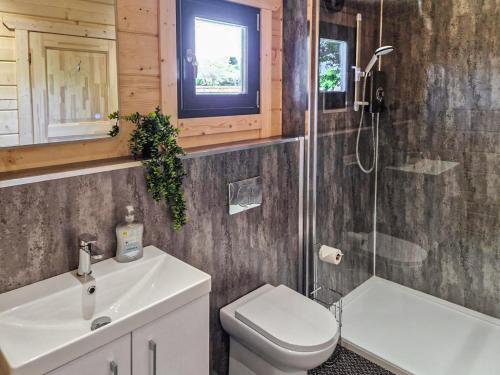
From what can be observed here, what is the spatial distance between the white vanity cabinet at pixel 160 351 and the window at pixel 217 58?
3.12 feet

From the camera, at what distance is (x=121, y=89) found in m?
1.73

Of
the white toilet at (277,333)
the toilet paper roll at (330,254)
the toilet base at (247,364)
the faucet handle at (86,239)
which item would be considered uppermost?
the faucet handle at (86,239)

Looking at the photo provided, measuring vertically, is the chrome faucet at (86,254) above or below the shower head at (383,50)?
below

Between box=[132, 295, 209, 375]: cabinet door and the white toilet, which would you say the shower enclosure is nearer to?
the white toilet

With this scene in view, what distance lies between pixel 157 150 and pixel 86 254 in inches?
19.3

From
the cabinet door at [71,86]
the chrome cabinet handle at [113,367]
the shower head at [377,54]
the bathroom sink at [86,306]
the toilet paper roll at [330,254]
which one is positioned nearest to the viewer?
the bathroom sink at [86,306]

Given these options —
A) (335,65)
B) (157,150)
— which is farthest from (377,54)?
(157,150)

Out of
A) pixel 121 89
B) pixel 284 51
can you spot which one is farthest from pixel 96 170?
pixel 284 51

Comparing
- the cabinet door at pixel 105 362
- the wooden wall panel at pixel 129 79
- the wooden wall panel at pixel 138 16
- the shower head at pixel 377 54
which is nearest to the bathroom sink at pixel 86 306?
the cabinet door at pixel 105 362

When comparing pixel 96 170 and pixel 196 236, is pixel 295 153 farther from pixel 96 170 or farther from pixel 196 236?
pixel 96 170

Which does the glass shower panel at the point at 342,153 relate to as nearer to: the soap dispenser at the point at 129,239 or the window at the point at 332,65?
the window at the point at 332,65

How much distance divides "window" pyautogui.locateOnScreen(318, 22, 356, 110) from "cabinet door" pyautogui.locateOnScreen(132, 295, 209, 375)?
5.01 feet

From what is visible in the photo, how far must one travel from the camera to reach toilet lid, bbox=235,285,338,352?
1.80m

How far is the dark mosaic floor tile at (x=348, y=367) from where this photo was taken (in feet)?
7.67
